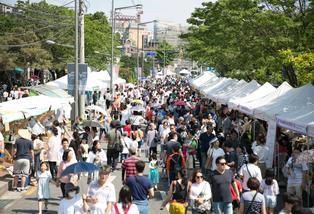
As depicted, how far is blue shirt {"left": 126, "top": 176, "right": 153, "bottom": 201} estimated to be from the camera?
9.52m

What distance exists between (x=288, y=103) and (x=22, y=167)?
7160mm

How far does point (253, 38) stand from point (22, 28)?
3401cm

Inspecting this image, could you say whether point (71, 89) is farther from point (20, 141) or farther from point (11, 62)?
point (11, 62)

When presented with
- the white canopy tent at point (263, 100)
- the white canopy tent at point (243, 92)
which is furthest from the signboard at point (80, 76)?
the white canopy tent at point (263, 100)

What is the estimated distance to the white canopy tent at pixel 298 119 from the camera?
12538 millimetres

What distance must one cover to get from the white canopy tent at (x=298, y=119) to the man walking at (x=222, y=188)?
2865 millimetres

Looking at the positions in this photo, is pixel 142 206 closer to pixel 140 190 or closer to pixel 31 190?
pixel 140 190

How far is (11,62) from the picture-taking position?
49.8 metres

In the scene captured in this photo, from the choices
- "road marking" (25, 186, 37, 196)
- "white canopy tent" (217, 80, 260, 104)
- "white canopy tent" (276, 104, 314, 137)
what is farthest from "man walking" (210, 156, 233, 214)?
"white canopy tent" (217, 80, 260, 104)

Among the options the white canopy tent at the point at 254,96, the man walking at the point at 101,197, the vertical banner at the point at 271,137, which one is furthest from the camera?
the white canopy tent at the point at 254,96

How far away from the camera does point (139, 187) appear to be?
9.54 metres

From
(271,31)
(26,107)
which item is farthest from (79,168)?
(271,31)

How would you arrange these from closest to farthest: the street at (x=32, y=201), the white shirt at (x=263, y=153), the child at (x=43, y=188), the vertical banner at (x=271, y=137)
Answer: the child at (x=43, y=188), the street at (x=32, y=201), the white shirt at (x=263, y=153), the vertical banner at (x=271, y=137)

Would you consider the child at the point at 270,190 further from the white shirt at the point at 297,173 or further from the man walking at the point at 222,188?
the white shirt at the point at 297,173
